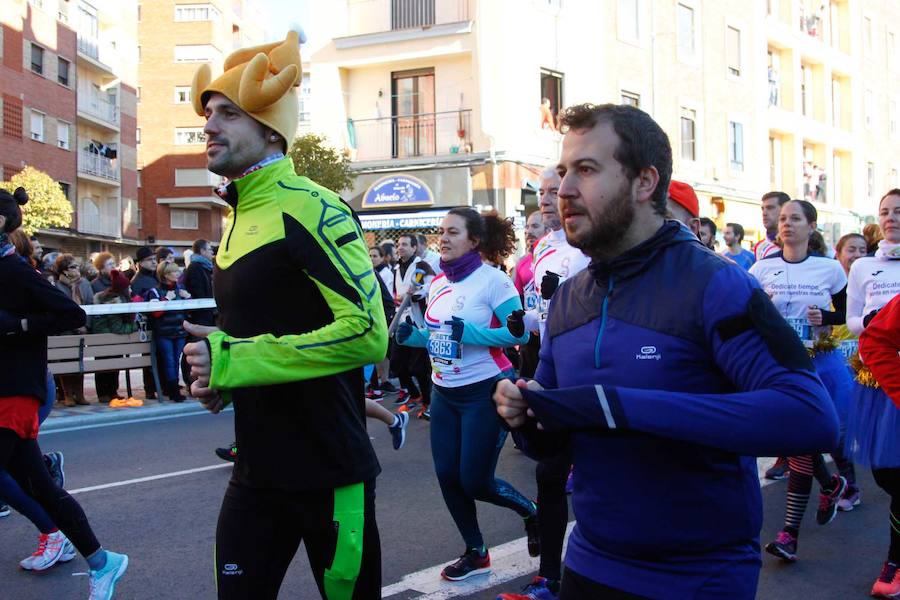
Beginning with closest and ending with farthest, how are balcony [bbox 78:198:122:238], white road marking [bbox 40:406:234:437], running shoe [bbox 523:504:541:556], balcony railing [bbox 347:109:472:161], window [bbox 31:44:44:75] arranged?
running shoe [bbox 523:504:541:556] < white road marking [bbox 40:406:234:437] < balcony railing [bbox 347:109:472:161] < window [bbox 31:44:44:75] < balcony [bbox 78:198:122:238]

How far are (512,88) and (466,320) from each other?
1876 centimetres

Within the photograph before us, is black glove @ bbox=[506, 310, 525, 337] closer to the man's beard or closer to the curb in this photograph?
the man's beard

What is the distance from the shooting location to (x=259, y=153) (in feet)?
10.2

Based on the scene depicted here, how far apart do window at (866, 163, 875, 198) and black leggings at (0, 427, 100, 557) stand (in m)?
42.0

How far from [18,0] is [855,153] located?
119ft

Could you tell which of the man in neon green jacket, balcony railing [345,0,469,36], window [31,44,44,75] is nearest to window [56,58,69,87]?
window [31,44,44,75]

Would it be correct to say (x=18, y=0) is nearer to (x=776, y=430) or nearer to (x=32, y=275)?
(x=32, y=275)

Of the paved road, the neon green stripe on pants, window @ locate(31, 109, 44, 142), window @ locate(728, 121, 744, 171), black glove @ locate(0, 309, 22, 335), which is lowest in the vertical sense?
the paved road

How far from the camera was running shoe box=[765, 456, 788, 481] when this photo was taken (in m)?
7.17

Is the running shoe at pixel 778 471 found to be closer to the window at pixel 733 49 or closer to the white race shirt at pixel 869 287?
the white race shirt at pixel 869 287

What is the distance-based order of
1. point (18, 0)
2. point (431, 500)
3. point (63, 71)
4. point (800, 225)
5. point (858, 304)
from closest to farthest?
1. point (858, 304)
2. point (800, 225)
3. point (431, 500)
4. point (18, 0)
5. point (63, 71)

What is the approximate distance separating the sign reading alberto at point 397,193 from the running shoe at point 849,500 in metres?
17.9

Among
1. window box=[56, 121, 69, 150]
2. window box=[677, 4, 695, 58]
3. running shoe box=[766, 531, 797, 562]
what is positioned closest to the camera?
running shoe box=[766, 531, 797, 562]

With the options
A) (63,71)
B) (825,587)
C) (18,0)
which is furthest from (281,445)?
(63,71)
